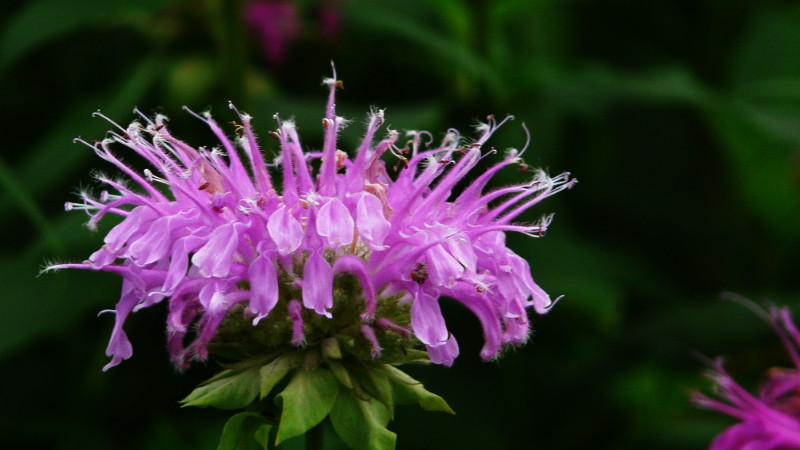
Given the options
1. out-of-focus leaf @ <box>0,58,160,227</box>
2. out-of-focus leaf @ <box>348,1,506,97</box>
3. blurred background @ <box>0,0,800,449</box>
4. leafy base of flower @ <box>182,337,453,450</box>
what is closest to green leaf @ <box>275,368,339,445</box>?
leafy base of flower @ <box>182,337,453,450</box>

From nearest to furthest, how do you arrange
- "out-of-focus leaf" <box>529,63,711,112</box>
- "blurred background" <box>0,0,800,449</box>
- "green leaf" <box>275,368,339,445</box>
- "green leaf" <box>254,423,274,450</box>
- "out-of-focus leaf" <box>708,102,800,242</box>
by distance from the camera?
"green leaf" <box>275,368,339,445</box> < "green leaf" <box>254,423,274,450</box> < "blurred background" <box>0,0,800,449</box> < "out-of-focus leaf" <box>529,63,711,112</box> < "out-of-focus leaf" <box>708,102,800,242</box>

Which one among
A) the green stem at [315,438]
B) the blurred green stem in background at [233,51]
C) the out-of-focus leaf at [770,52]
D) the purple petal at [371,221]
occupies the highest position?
the out-of-focus leaf at [770,52]

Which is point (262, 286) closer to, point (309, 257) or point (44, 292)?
point (309, 257)

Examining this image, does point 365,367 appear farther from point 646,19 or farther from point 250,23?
point 646,19

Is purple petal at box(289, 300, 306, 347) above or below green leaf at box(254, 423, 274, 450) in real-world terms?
above

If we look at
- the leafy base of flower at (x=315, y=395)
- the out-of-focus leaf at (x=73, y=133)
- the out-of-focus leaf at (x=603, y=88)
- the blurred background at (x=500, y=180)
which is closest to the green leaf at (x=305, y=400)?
the leafy base of flower at (x=315, y=395)

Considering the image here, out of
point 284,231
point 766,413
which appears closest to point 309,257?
point 284,231

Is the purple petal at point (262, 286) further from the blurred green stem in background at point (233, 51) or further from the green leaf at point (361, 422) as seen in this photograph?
the blurred green stem in background at point (233, 51)

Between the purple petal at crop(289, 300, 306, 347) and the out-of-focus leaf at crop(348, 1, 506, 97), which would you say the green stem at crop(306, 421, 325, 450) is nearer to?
the purple petal at crop(289, 300, 306, 347)
